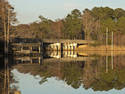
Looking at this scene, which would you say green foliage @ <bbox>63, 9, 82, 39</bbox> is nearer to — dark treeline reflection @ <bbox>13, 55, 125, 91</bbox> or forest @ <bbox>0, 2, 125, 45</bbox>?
forest @ <bbox>0, 2, 125, 45</bbox>

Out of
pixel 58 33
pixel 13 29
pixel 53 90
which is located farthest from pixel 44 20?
pixel 53 90

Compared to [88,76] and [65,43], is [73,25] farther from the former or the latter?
[88,76]

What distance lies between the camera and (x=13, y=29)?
157 feet

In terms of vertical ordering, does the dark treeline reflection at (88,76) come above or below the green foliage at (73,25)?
below

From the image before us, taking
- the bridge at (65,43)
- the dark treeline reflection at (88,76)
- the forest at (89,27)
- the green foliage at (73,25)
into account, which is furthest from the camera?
the green foliage at (73,25)

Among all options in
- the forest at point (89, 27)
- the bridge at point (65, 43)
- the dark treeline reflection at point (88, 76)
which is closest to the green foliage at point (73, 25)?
the forest at point (89, 27)

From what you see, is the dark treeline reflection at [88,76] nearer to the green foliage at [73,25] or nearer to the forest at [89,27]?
the forest at [89,27]

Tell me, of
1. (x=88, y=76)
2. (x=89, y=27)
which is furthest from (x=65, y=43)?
(x=88, y=76)

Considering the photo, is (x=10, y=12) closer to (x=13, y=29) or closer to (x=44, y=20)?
(x=13, y=29)

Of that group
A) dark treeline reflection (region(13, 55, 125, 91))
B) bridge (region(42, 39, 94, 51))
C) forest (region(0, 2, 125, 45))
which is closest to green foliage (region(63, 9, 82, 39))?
forest (region(0, 2, 125, 45))

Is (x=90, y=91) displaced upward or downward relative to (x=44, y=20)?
downward

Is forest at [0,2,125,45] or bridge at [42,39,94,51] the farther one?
forest at [0,2,125,45]

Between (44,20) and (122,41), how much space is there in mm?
52498

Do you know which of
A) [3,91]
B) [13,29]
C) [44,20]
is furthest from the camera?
[44,20]
